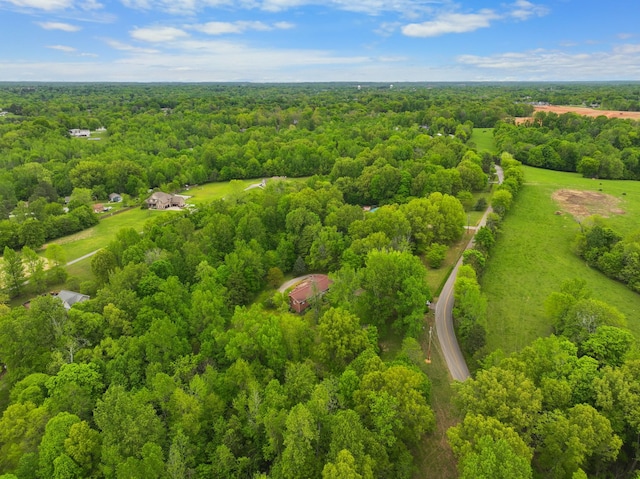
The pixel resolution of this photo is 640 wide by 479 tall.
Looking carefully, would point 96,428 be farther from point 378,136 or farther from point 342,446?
point 378,136

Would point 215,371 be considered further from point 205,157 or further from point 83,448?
point 205,157

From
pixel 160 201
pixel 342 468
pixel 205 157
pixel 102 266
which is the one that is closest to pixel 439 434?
pixel 342 468

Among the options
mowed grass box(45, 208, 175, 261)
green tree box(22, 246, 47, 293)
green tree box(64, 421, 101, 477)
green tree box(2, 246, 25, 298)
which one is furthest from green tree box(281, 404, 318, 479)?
mowed grass box(45, 208, 175, 261)

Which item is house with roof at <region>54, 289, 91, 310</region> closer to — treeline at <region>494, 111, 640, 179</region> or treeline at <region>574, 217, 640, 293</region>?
treeline at <region>574, 217, 640, 293</region>

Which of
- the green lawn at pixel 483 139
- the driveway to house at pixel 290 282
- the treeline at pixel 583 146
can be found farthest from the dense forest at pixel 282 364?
the green lawn at pixel 483 139

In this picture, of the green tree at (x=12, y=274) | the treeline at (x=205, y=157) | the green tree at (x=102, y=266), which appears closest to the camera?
the green tree at (x=12, y=274)

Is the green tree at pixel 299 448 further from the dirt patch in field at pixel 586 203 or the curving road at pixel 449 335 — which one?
the dirt patch in field at pixel 586 203

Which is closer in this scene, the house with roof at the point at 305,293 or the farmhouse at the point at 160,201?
the house with roof at the point at 305,293

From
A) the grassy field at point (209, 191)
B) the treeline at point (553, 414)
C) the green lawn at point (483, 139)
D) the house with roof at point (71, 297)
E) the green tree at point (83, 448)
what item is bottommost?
the grassy field at point (209, 191)

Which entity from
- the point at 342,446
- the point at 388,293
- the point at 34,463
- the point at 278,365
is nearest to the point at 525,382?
the point at 342,446
